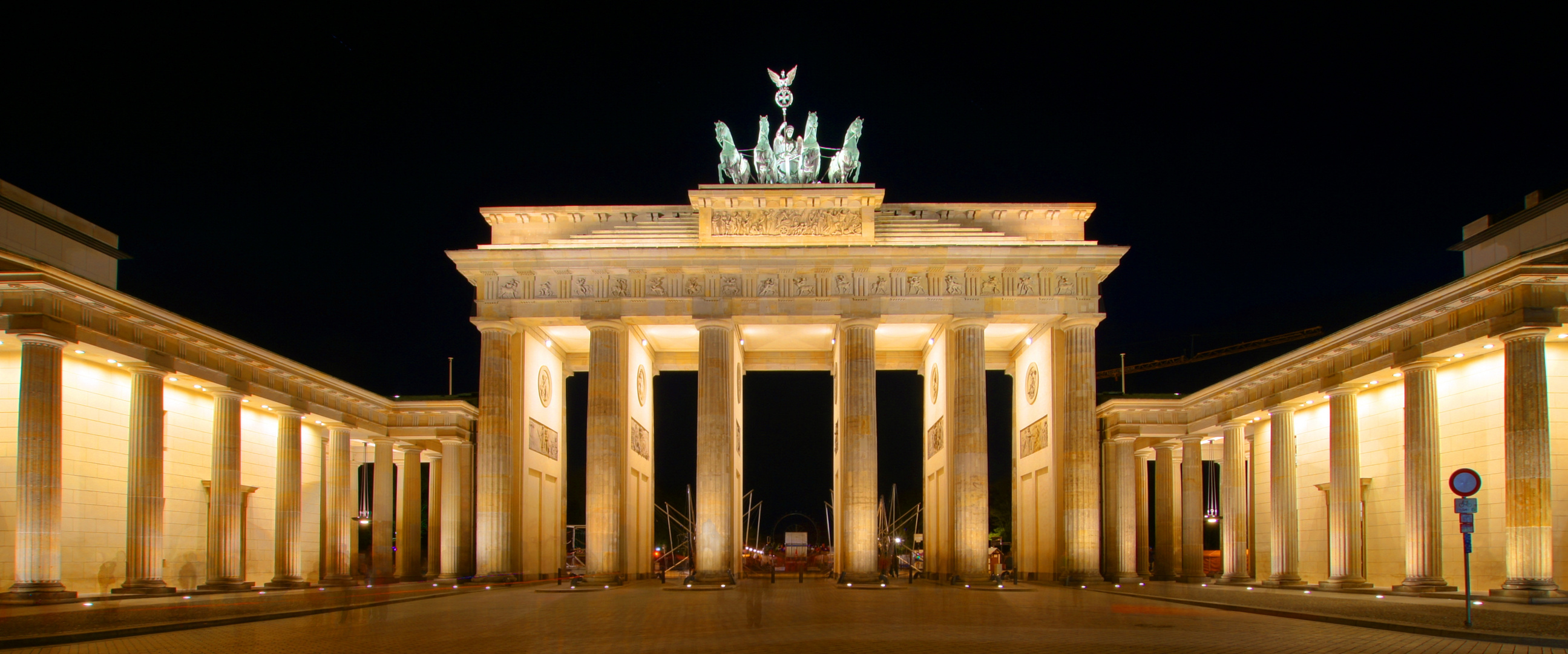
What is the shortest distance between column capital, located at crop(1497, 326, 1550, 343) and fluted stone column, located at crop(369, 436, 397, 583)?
38.3 metres

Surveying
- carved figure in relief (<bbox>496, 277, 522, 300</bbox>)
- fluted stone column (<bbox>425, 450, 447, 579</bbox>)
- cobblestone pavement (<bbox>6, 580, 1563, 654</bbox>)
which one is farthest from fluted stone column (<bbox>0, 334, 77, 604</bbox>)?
fluted stone column (<bbox>425, 450, 447, 579</bbox>)

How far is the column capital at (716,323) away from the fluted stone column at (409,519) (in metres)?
14.2

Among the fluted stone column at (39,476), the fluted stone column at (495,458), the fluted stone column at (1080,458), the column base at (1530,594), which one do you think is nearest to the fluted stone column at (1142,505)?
the fluted stone column at (1080,458)

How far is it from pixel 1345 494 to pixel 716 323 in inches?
843

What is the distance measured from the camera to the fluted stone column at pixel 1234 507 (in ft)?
142

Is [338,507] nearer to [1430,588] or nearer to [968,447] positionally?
[968,447]

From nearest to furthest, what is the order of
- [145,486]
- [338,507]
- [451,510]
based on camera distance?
[145,486] → [451,510] → [338,507]

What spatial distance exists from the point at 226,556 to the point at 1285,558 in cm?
3315

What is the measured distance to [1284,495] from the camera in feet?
127

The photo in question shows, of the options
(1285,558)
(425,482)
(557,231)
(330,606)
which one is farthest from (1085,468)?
(425,482)

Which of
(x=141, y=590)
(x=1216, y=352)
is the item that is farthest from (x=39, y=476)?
(x=1216, y=352)

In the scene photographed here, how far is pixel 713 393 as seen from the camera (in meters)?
43.2

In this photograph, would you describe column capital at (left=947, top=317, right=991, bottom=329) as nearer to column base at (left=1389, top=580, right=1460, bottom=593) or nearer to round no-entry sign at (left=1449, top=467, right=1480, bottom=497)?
column base at (left=1389, top=580, right=1460, bottom=593)

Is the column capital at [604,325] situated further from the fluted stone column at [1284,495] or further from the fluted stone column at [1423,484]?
the fluted stone column at [1423,484]
